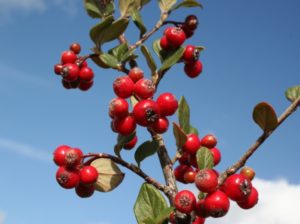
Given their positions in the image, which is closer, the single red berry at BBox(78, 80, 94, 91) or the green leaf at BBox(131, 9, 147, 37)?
the green leaf at BBox(131, 9, 147, 37)

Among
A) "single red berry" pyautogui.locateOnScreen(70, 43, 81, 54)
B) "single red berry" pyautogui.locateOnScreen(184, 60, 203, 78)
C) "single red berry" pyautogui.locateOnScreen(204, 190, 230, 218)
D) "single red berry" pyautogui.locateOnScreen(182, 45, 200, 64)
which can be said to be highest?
"single red berry" pyautogui.locateOnScreen(70, 43, 81, 54)

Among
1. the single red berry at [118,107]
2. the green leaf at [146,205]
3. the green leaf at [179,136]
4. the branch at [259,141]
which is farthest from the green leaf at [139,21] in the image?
the branch at [259,141]

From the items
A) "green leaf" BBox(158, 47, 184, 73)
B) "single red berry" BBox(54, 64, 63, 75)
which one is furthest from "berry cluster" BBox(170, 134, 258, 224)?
"single red berry" BBox(54, 64, 63, 75)

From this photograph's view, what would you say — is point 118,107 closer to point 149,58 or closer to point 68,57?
point 149,58

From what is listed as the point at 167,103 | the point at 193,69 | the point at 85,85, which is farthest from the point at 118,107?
the point at 193,69

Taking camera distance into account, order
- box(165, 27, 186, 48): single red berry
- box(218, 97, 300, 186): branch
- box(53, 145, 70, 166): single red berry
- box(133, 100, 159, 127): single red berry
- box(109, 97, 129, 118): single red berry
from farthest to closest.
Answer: box(165, 27, 186, 48): single red berry, box(53, 145, 70, 166): single red berry, box(109, 97, 129, 118): single red berry, box(133, 100, 159, 127): single red berry, box(218, 97, 300, 186): branch

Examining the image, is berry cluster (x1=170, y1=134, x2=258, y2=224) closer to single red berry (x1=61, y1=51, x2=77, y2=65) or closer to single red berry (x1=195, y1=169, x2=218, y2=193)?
single red berry (x1=195, y1=169, x2=218, y2=193)
